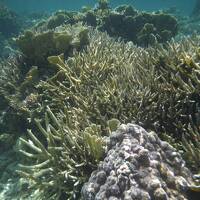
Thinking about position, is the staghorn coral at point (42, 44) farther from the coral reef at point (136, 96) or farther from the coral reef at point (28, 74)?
the coral reef at point (136, 96)

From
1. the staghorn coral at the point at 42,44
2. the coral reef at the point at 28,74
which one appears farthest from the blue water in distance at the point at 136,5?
the staghorn coral at the point at 42,44

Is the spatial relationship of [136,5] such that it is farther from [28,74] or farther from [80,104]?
[80,104]

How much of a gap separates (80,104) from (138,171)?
2071 mm

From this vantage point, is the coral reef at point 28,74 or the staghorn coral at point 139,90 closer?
the staghorn coral at point 139,90

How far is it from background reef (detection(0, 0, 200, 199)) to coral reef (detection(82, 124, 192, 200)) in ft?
0.90

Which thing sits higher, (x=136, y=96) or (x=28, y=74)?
(x=28, y=74)

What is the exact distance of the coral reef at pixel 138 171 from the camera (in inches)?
114

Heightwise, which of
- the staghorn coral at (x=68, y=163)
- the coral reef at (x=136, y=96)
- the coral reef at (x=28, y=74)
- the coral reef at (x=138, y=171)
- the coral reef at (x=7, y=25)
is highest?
the coral reef at (x=7, y=25)

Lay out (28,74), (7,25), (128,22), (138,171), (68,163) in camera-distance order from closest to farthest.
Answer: (138,171) < (68,163) < (28,74) < (128,22) < (7,25)

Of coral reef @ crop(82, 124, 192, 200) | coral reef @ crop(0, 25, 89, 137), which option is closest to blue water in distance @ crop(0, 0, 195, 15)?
coral reef @ crop(0, 25, 89, 137)

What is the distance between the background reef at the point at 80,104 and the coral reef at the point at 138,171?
273 millimetres

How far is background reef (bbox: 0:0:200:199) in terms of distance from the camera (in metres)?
3.81

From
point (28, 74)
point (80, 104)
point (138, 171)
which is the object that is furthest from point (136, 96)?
A: point (28, 74)

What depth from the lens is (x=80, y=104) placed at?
488 centimetres
